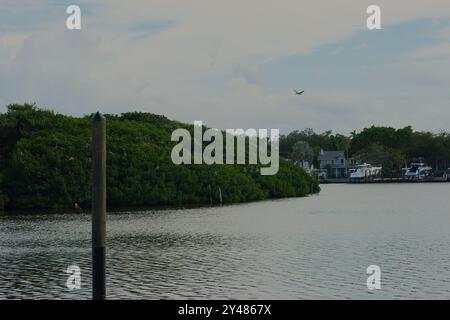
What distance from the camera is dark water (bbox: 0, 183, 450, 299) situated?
30969 millimetres

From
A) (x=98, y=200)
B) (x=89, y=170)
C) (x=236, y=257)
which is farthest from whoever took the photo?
(x=89, y=170)

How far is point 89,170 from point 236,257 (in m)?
57.8

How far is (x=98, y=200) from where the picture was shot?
20.0m

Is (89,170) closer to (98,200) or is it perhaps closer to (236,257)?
(236,257)

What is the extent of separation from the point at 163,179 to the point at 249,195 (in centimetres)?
1539

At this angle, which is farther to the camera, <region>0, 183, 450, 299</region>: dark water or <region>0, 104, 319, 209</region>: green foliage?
<region>0, 104, 319, 209</region>: green foliage

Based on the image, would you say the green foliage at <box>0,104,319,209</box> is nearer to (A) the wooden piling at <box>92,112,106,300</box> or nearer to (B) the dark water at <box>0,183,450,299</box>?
(B) the dark water at <box>0,183,450,299</box>

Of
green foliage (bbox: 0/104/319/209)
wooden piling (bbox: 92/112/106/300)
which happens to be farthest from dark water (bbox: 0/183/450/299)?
green foliage (bbox: 0/104/319/209)

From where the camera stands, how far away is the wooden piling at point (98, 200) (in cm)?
1966

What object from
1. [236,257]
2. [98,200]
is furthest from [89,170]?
[98,200]

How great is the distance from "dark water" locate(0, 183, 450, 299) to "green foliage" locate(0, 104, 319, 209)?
21.0 metres
